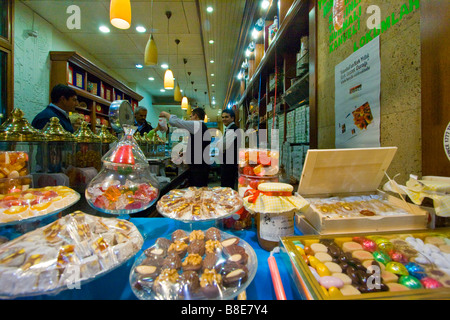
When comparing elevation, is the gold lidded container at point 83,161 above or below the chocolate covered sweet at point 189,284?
above

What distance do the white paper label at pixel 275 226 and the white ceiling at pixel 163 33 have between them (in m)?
3.80

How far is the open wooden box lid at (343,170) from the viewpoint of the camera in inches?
34.1

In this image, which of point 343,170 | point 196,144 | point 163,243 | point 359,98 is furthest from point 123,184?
point 196,144

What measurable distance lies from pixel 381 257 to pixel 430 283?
120mm

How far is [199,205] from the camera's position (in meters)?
0.97

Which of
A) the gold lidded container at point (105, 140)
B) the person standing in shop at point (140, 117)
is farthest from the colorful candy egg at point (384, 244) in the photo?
the person standing in shop at point (140, 117)

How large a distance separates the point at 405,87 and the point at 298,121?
1.21 m

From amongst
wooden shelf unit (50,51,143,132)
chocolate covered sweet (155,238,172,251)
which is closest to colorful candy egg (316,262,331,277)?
chocolate covered sweet (155,238,172,251)

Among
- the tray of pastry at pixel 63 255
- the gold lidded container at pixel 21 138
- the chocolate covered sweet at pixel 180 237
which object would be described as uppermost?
the gold lidded container at pixel 21 138

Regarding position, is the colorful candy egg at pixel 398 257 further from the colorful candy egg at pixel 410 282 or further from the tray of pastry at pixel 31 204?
the tray of pastry at pixel 31 204

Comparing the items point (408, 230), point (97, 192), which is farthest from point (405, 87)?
point (97, 192)

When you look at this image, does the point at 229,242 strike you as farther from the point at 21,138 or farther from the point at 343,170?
the point at 21,138

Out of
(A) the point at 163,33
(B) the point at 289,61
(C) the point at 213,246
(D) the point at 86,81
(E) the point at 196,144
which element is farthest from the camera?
(D) the point at 86,81

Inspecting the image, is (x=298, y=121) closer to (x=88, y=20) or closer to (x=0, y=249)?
(x=0, y=249)
